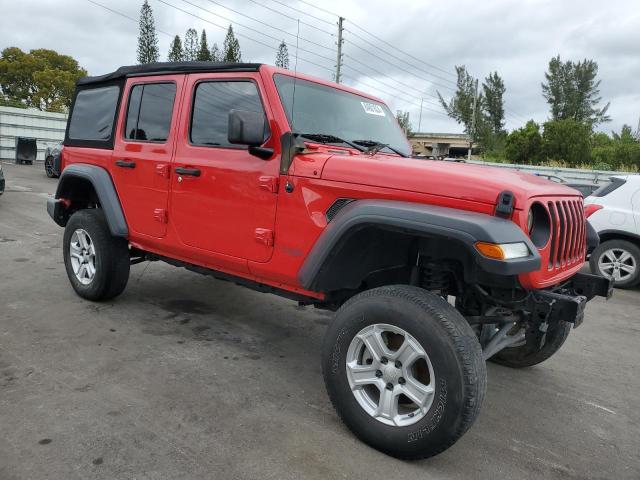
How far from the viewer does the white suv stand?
6785 mm

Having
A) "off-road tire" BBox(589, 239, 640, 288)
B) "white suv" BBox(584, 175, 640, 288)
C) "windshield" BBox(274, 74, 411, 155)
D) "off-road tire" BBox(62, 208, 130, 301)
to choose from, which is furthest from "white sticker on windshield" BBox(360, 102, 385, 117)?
"off-road tire" BBox(589, 239, 640, 288)

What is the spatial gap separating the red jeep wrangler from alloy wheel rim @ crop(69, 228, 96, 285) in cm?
22

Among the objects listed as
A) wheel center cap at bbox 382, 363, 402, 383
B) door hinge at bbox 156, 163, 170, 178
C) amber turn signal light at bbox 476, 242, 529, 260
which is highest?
door hinge at bbox 156, 163, 170, 178

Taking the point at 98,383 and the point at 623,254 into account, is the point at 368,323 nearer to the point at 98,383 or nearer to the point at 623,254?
the point at 98,383

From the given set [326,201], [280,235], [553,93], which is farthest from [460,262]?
[553,93]

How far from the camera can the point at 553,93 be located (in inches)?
2359

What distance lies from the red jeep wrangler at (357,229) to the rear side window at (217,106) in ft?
0.04

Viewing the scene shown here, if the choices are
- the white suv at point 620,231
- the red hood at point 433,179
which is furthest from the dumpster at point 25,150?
the red hood at point 433,179

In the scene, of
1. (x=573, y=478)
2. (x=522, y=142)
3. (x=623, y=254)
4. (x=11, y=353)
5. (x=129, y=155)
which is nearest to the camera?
(x=573, y=478)

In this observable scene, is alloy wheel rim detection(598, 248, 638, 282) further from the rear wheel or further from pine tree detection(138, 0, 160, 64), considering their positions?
pine tree detection(138, 0, 160, 64)

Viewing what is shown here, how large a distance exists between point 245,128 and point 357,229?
0.91 metres

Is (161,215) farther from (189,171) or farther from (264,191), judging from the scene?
(264,191)

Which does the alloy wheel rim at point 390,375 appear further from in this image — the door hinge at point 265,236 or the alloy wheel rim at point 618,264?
the alloy wheel rim at point 618,264

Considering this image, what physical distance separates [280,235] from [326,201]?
1.31 feet
